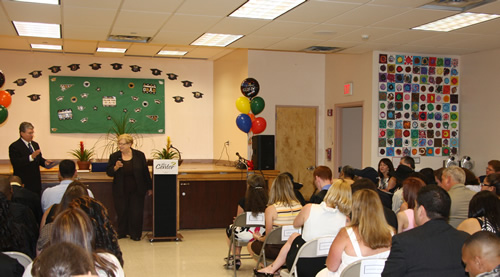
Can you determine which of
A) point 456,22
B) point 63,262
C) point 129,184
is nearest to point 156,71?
point 129,184

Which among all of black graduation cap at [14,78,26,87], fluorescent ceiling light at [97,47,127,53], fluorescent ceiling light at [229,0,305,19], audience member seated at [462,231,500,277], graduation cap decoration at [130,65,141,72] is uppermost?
fluorescent ceiling light at [97,47,127,53]

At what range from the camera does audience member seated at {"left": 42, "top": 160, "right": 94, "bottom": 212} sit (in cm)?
503

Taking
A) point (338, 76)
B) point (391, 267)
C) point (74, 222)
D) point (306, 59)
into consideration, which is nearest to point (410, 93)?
point (338, 76)

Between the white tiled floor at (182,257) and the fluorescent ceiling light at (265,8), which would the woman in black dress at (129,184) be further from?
the fluorescent ceiling light at (265,8)

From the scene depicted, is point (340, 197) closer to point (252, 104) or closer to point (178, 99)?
point (252, 104)

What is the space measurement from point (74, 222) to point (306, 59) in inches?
329

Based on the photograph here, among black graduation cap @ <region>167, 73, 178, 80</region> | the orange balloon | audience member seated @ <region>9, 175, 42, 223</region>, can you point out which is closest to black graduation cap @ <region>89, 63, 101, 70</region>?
black graduation cap @ <region>167, 73, 178, 80</region>

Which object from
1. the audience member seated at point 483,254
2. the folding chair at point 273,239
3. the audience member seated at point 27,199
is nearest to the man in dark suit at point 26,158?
the audience member seated at point 27,199

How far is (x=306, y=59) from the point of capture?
1037 centimetres

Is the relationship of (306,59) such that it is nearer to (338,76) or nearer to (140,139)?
(338,76)

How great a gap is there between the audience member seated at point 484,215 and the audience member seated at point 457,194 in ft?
3.69

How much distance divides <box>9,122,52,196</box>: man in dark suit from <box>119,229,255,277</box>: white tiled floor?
1578mm

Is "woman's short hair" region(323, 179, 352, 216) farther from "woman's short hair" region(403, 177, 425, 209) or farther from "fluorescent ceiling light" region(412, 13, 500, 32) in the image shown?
"fluorescent ceiling light" region(412, 13, 500, 32)

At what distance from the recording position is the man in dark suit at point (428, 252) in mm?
2797
